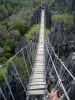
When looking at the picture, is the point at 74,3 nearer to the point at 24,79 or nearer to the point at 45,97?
the point at 24,79

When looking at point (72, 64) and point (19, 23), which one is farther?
point (19, 23)

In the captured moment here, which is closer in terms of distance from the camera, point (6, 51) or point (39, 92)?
point (39, 92)

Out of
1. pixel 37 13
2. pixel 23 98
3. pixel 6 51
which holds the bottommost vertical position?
pixel 6 51

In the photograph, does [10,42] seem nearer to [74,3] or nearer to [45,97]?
[74,3]

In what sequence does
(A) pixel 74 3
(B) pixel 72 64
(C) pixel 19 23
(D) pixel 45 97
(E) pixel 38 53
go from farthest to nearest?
(C) pixel 19 23
(A) pixel 74 3
(E) pixel 38 53
(B) pixel 72 64
(D) pixel 45 97

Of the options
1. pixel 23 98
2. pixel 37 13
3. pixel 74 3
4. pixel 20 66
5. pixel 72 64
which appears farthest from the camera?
pixel 37 13

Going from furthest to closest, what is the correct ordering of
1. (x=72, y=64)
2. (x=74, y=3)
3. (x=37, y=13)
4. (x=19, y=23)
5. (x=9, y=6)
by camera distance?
(x=9, y=6)
(x=19, y=23)
(x=37, y=13)
(x=74, y=3)
(x=72, y=64)

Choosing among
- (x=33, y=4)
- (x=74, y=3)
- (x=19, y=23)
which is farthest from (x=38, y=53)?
(x=33, y=4)

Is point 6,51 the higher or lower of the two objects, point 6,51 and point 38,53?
the lower

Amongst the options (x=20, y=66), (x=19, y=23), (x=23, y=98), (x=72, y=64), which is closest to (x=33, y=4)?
(x=19, y=23)
